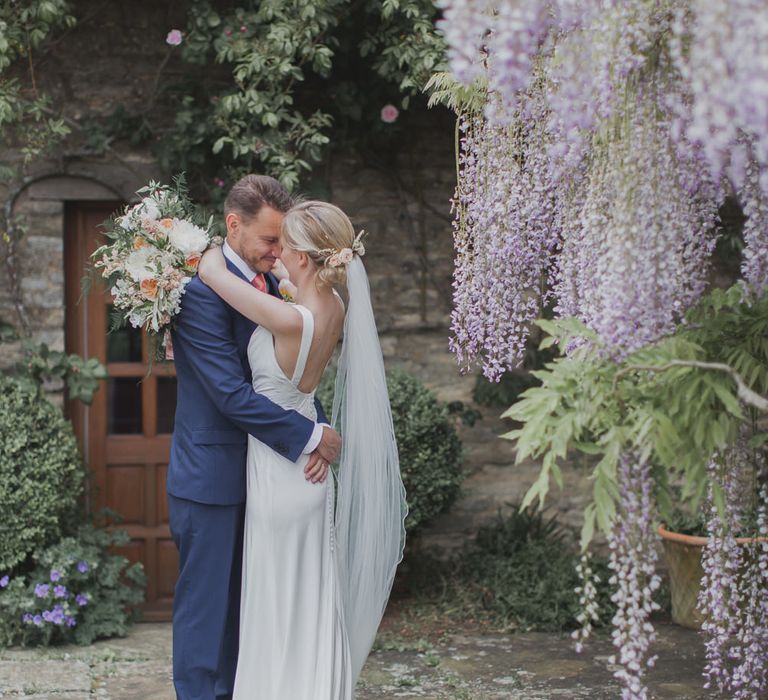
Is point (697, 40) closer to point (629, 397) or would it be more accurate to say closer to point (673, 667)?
point (629, 397)

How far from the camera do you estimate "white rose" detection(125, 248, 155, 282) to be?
3625mm

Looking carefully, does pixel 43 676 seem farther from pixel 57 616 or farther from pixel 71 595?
pixel 71 595

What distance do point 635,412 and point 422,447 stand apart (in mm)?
2929

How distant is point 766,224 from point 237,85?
350 cm

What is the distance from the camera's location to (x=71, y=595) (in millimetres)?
5191

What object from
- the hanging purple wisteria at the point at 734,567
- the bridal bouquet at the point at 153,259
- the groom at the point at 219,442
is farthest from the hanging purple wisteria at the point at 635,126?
the bridal bouquet at the point at 153,259

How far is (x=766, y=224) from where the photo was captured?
3.03 m

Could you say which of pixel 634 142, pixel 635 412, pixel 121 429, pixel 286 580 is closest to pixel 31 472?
pixel 121 429

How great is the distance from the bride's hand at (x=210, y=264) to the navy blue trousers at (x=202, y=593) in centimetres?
76

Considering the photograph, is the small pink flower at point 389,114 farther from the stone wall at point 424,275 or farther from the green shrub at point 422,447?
the green shrub at point 422,447

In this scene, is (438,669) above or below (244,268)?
below

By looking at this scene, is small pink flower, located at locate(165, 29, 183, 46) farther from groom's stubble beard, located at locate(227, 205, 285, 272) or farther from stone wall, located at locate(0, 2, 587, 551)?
groom's stubble beard, located at locate(227, 205, 285, 272)

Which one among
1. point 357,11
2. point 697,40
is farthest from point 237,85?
point 697,40

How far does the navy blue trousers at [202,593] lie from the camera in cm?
357
